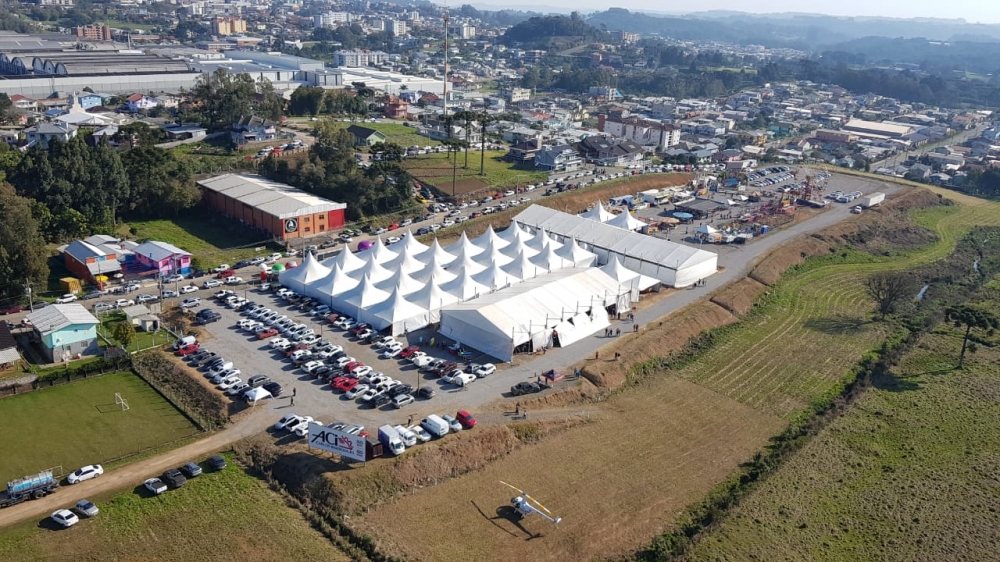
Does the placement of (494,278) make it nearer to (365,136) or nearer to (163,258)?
(163,258)

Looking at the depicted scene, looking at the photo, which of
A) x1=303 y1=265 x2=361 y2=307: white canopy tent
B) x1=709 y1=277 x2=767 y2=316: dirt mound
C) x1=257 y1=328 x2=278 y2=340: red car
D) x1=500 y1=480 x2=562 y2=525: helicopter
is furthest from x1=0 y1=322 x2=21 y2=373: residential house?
x1=709 y1=277 x2=767 y2=316: dirt mound

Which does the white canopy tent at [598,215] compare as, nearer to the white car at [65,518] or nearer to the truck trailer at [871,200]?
the truck trailer at [871,200]

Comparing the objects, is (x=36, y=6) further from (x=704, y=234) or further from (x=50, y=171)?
(x=704, y=234)

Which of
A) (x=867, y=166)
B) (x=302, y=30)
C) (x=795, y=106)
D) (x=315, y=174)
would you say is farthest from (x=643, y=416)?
(x=302, y=30)

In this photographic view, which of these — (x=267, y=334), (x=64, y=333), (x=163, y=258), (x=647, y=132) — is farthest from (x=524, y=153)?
(x=64, y=333)

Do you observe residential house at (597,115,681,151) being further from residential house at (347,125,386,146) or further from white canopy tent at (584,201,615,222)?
white canopy tent at (584,201,615,222)

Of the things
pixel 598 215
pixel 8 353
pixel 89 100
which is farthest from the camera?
pixel 89 100
